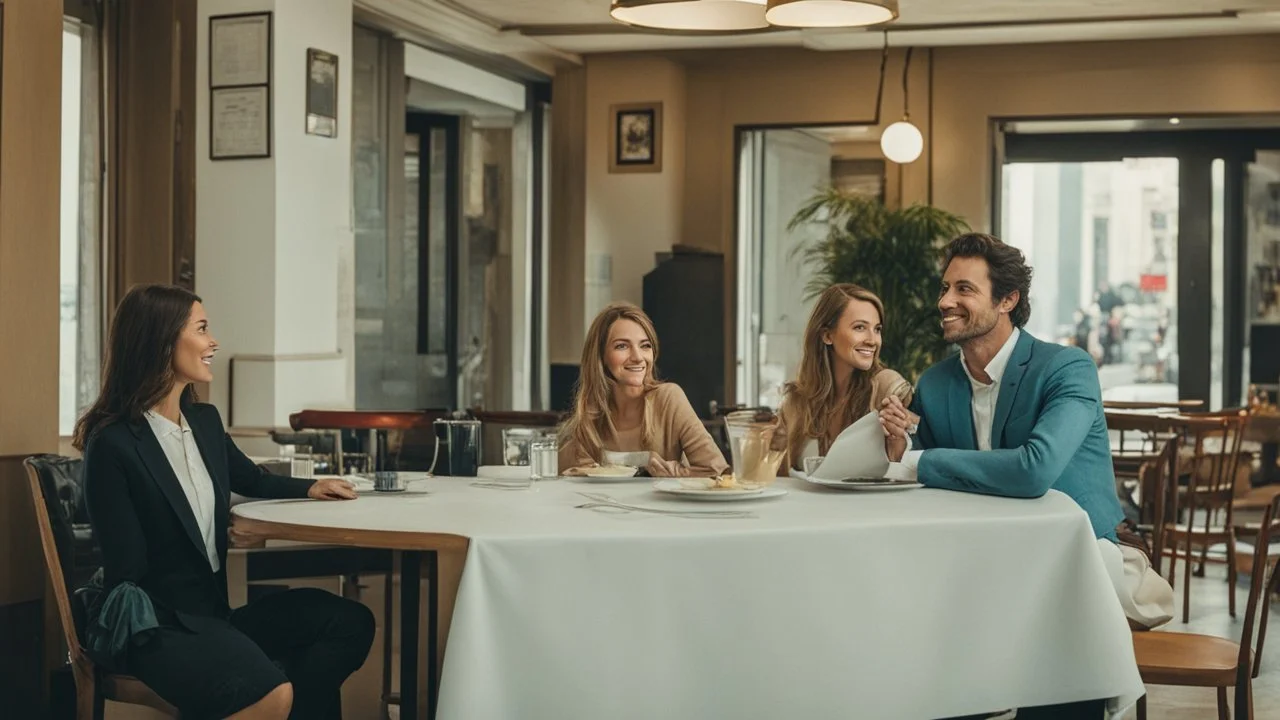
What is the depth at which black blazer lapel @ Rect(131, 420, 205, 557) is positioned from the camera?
A: 9.11 feet

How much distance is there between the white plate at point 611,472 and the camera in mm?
3172

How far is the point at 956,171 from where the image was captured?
32.2 feet

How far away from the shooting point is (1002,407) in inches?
126

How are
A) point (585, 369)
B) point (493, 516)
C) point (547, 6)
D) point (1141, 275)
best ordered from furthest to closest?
point (1141, 275) < point (547, 6) < point (585, 369) < point (493, 516)

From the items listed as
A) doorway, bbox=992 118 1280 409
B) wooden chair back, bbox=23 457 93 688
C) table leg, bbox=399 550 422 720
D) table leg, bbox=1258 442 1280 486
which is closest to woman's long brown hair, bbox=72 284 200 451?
wooden chair back, bbox=23 457 93 688

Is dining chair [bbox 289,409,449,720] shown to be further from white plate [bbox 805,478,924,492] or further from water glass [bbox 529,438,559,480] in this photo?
white plate [bbox 805,478,924,492]

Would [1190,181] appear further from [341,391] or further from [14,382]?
[14,382]

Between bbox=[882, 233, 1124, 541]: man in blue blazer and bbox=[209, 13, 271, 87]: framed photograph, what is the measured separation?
11.7 ft

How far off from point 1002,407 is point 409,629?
4.55 ft

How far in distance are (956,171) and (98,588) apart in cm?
784

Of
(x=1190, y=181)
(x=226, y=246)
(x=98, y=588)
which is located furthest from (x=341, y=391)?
(x=1190, y=181)

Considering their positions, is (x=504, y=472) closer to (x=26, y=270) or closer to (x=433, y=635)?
(x=433, y=635)

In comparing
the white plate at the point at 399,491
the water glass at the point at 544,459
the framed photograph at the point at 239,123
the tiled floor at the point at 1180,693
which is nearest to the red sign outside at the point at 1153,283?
the tiled floor at the point at 1180,693

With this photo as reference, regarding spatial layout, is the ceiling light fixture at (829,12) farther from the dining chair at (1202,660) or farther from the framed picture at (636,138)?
the framed picture at (636,138)
